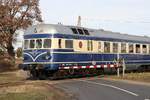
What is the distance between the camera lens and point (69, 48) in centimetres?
3162

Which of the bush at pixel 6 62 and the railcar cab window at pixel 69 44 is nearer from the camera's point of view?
the railcar cab window at pixel 69 44

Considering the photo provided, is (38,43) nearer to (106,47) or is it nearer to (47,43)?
(47,43)

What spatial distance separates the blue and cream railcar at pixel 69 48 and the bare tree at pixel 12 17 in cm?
1919

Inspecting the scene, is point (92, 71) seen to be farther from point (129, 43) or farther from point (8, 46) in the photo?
point (8, 46)

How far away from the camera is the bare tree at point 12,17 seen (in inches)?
2108

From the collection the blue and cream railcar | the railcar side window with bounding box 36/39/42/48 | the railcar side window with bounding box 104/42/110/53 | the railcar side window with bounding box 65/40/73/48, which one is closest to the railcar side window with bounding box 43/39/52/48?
the blue and cream railcar

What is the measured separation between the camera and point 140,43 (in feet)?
136

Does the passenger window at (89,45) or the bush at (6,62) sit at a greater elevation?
the passenger window at (89,45)

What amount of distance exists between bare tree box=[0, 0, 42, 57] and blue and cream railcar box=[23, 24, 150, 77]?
1919 cm

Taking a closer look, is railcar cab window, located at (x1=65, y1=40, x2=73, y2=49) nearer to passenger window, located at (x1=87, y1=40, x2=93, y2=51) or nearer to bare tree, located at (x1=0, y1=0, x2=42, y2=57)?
passenger window, located at (x1=87, y1=40, x2=93, y2=51)

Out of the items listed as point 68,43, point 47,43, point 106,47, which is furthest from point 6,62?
point 47,43

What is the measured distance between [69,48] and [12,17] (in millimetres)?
24178

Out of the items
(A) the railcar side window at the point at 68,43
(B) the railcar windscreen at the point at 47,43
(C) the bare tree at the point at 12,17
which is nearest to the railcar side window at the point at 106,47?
(A) the railcar side window at the point at 68,43

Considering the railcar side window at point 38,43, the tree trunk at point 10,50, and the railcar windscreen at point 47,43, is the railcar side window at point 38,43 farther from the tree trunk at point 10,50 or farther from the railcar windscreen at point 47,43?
the tree trunk at point 10,50
